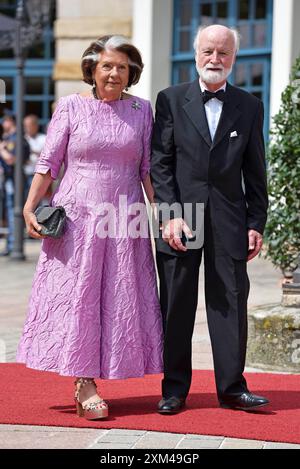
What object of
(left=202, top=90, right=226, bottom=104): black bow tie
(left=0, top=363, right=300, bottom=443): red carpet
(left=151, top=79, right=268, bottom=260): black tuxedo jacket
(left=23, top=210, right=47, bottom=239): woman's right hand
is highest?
(left=202, top=90, right=226, bottom=104): black bow tie

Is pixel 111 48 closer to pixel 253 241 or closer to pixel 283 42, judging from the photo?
pixel 253 241

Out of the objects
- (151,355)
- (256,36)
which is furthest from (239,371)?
(256,36)

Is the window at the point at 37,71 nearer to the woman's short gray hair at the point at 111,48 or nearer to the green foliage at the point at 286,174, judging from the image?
the green foliage at the point at 286,174

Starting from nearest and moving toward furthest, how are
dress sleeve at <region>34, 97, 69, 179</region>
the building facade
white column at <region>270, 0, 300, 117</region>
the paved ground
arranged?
1. the paved ground
2. dress sleeve at <region>34, 97, 69, 179</region>
3. white column at <region>270, 0, 300, 117</region>
4. the building facade

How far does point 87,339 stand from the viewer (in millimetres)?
5258

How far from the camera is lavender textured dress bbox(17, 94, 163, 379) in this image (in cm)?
528

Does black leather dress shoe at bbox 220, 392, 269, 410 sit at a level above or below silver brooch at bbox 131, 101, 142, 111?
below

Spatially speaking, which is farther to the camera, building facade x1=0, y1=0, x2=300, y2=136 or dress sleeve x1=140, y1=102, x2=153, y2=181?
building facade x1=0, y1=0, x2=300, y2=136

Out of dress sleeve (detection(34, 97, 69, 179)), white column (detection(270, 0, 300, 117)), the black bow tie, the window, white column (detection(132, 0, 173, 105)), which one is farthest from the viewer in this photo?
the window

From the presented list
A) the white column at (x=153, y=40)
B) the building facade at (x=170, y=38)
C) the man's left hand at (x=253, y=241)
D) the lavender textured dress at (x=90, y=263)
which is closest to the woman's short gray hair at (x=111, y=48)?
the lavender textured dress at (x=90, y=263)

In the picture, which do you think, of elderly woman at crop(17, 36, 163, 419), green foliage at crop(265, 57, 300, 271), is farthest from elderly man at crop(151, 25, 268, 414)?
green foliage at crop(265, 57, 300, 271)

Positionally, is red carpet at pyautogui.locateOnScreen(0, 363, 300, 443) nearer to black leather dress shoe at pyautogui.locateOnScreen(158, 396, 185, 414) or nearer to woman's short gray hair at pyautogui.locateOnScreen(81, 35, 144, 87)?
black leather dress shoe at pyautogui.locateOnScreen(158, 396, 185, 414)

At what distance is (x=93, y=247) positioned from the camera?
17.4 ft
